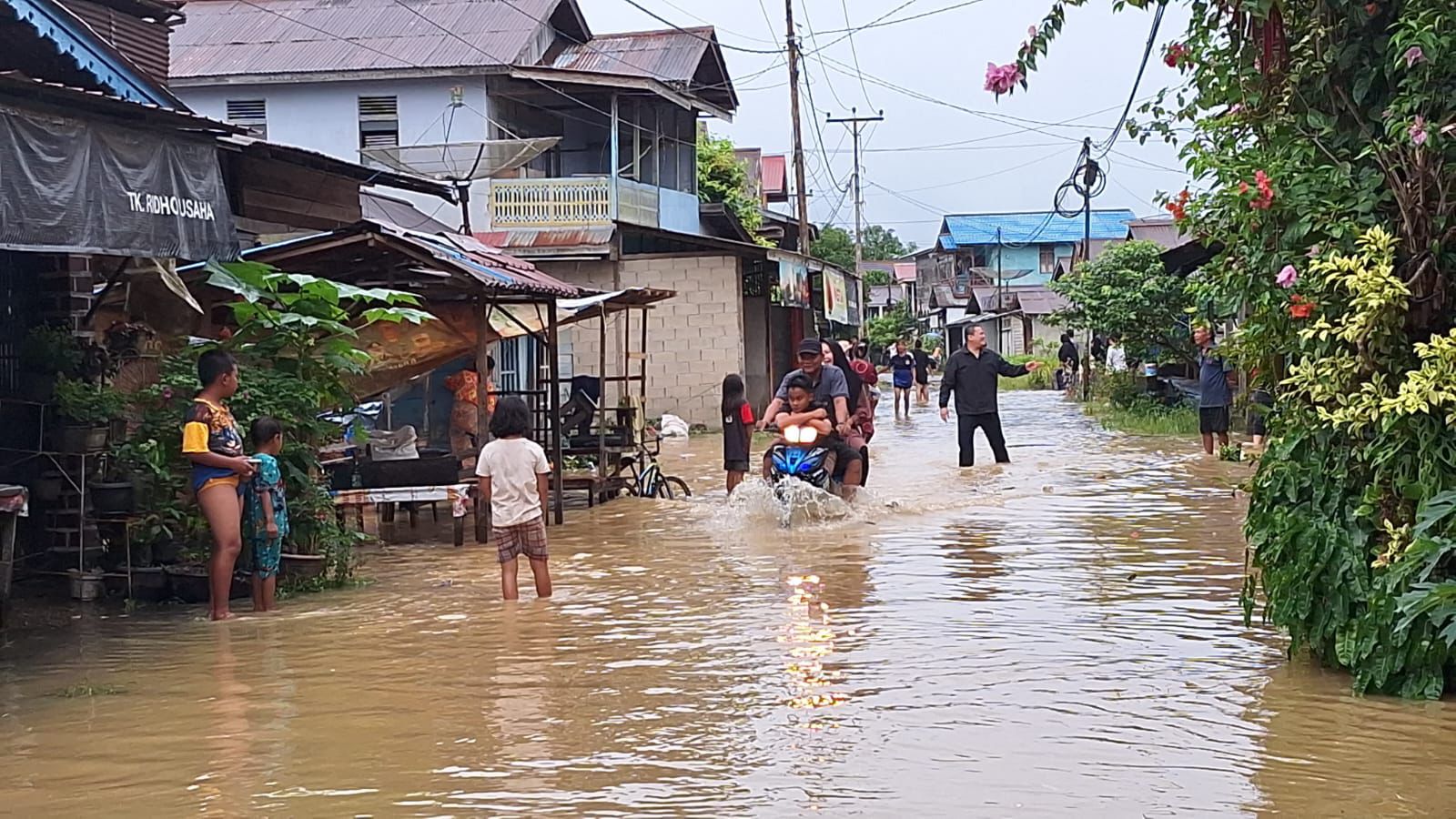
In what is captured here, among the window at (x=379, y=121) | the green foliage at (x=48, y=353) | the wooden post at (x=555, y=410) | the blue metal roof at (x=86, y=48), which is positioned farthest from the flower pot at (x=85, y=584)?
the window at (x=379, y=121)

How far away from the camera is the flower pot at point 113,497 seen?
9898 mm

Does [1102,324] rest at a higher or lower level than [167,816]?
higher

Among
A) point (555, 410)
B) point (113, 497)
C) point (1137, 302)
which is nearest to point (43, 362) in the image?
point (113, 497)

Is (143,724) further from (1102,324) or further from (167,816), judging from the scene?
(1102,324)

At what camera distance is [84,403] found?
991 cm

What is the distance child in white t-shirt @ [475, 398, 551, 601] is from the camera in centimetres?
998

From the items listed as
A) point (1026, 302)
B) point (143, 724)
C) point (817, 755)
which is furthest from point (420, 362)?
point (1026, 302)

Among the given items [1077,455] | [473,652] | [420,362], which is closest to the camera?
[473,652]

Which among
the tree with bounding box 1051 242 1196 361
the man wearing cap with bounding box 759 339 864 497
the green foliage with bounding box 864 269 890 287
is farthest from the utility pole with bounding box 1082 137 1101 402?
the green foliage with bounding box 864 269 890 287

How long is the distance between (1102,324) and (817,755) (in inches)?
991

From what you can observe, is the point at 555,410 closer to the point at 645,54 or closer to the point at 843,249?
the point at 645,54

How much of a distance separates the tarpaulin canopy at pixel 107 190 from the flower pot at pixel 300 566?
2.35 metres

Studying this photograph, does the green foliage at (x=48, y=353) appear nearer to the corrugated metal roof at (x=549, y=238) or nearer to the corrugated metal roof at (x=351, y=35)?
the corrugated metal roof at (x=549, y=238)

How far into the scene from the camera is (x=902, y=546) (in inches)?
495
